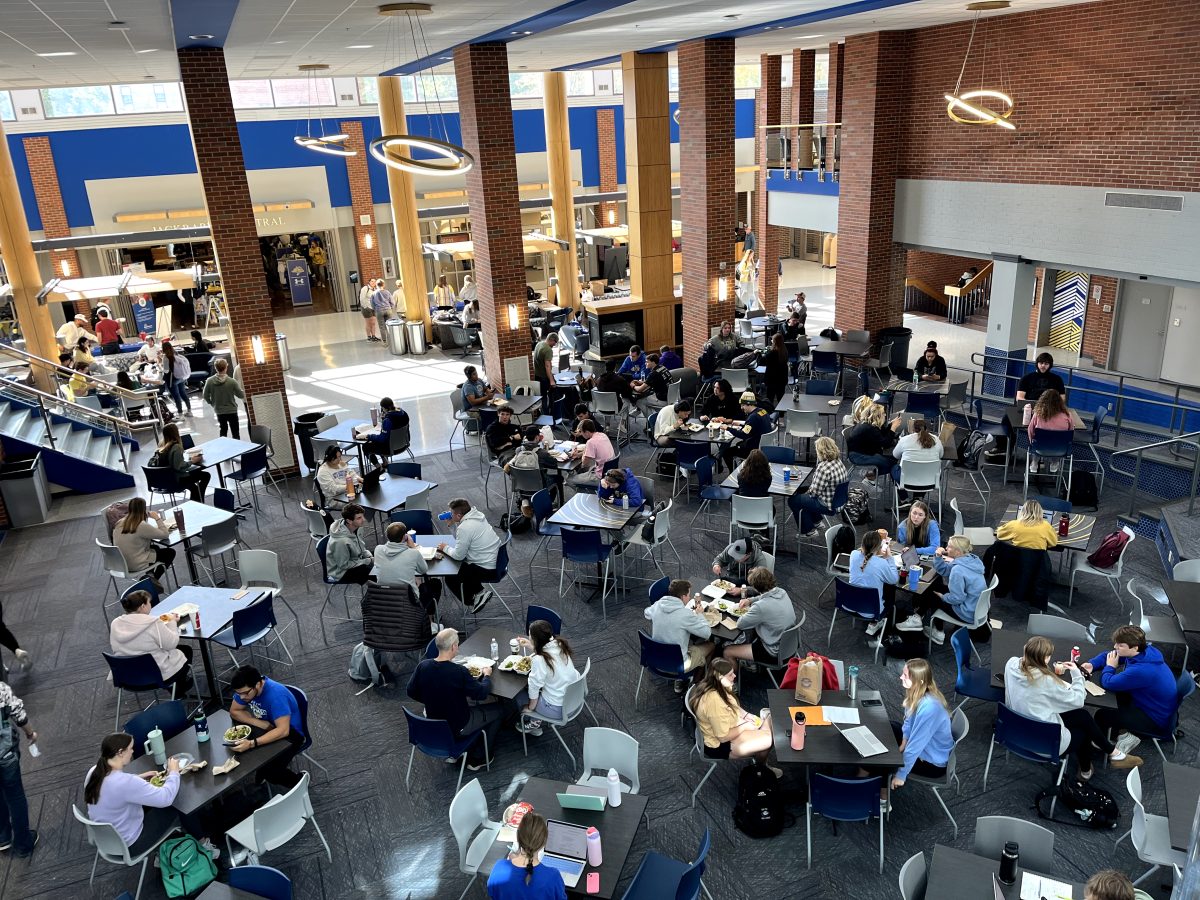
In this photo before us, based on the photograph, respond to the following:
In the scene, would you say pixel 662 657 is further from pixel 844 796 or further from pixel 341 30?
pixel 341 30

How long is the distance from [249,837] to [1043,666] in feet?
18.7

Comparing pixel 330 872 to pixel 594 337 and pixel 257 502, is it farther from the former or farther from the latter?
pixel 594 337

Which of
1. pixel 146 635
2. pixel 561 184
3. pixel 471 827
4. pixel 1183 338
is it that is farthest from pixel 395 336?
pixel 471 827

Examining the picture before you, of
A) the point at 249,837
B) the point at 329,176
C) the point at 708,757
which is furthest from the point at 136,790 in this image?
the point at 329,176

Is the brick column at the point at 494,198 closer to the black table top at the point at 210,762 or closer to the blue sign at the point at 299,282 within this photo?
the black table top at the point at 210,762

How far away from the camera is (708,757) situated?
21.7 ft

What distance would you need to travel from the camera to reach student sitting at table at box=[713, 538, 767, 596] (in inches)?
339

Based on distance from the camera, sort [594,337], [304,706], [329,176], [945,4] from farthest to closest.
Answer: [329,176], [594,337], [945,4], [304,706]

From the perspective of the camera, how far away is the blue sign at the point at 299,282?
93.0 ft

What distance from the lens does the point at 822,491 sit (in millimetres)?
10008

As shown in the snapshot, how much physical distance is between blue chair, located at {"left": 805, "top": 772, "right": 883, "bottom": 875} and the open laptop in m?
1.67

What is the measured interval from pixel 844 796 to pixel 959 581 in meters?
2.88

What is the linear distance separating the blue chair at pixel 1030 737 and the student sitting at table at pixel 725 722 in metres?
1.75

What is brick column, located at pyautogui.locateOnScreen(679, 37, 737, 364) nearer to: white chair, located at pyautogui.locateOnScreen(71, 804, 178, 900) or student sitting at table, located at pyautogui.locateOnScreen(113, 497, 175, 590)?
student sitting at table, located at pyautogui.locateOnScreen(113, 497, 175, 590)
